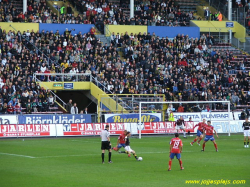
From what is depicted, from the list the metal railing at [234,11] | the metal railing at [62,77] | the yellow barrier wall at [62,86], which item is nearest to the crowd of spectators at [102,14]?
the metal railing at [234,11]

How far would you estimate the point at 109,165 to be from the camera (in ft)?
84.6

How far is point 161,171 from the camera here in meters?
23.3

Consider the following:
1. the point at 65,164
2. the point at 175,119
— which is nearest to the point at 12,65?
the point at 175,119

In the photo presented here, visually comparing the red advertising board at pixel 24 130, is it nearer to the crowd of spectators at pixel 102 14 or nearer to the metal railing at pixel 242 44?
the crowd of spectators at pixel 102 14

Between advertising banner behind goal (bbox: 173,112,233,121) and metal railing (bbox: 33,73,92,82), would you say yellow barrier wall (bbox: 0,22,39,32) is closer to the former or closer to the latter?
metal railing (bbox: 33,73,92,82)

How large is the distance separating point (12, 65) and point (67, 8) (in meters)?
13.7

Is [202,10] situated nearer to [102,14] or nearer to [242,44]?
[242,44]

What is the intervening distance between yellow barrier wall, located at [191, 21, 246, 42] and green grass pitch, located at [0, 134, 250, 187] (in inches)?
1120

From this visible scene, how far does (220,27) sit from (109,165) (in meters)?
43.0

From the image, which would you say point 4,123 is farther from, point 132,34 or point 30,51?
point 132,34

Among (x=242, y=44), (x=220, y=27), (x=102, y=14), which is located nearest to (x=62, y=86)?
(x=102, y=14)

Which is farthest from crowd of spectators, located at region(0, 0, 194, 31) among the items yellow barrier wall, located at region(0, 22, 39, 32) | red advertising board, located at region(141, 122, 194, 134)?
red advertising board, located at region(141, 122, 194, 134)

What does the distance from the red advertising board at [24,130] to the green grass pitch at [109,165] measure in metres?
4.14

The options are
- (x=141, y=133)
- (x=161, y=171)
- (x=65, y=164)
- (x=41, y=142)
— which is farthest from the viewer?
(x=141, y=133)
